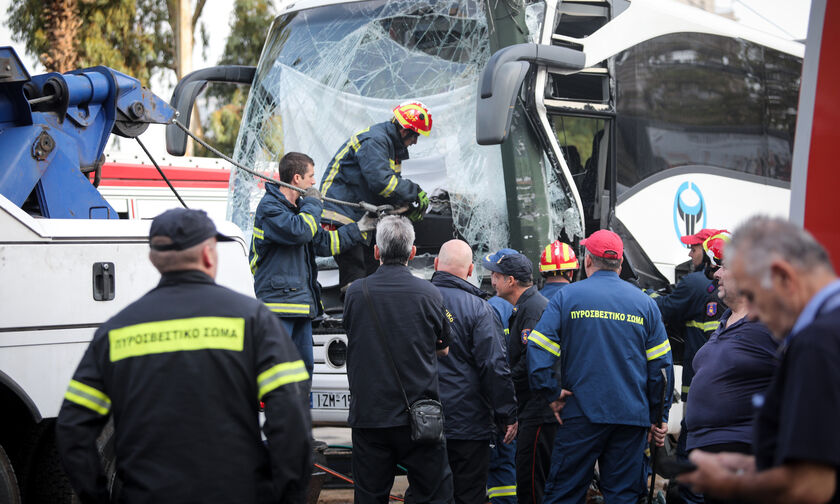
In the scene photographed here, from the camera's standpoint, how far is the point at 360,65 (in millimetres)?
7242

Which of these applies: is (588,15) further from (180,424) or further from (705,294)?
(180,424)

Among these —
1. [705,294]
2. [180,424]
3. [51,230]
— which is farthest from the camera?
[705,294]

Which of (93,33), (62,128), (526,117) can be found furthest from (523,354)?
(93,33)

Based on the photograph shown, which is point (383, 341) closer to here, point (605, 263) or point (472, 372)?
point (472, 372)

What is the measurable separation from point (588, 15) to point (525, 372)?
2.83 meters

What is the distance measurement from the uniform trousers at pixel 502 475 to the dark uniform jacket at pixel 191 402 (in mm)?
3192

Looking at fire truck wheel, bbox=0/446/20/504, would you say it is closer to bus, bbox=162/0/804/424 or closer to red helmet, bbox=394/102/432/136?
bus, bbox=162/0/804/424

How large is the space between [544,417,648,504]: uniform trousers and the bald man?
1.21 feet

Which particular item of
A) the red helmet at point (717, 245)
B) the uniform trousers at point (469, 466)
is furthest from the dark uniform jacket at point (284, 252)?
the red helmet at point (717, 245)

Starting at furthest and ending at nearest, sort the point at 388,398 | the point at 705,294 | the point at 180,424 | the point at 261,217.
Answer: the point at 705,294
the point at 261,217
the point at 388,398
the point at 180,424

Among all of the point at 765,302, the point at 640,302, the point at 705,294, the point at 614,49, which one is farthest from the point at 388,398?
the point at 614,49

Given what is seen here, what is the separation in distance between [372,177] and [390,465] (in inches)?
93.8

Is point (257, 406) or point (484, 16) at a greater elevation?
point (484, 16)

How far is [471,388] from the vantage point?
528 centimetres
